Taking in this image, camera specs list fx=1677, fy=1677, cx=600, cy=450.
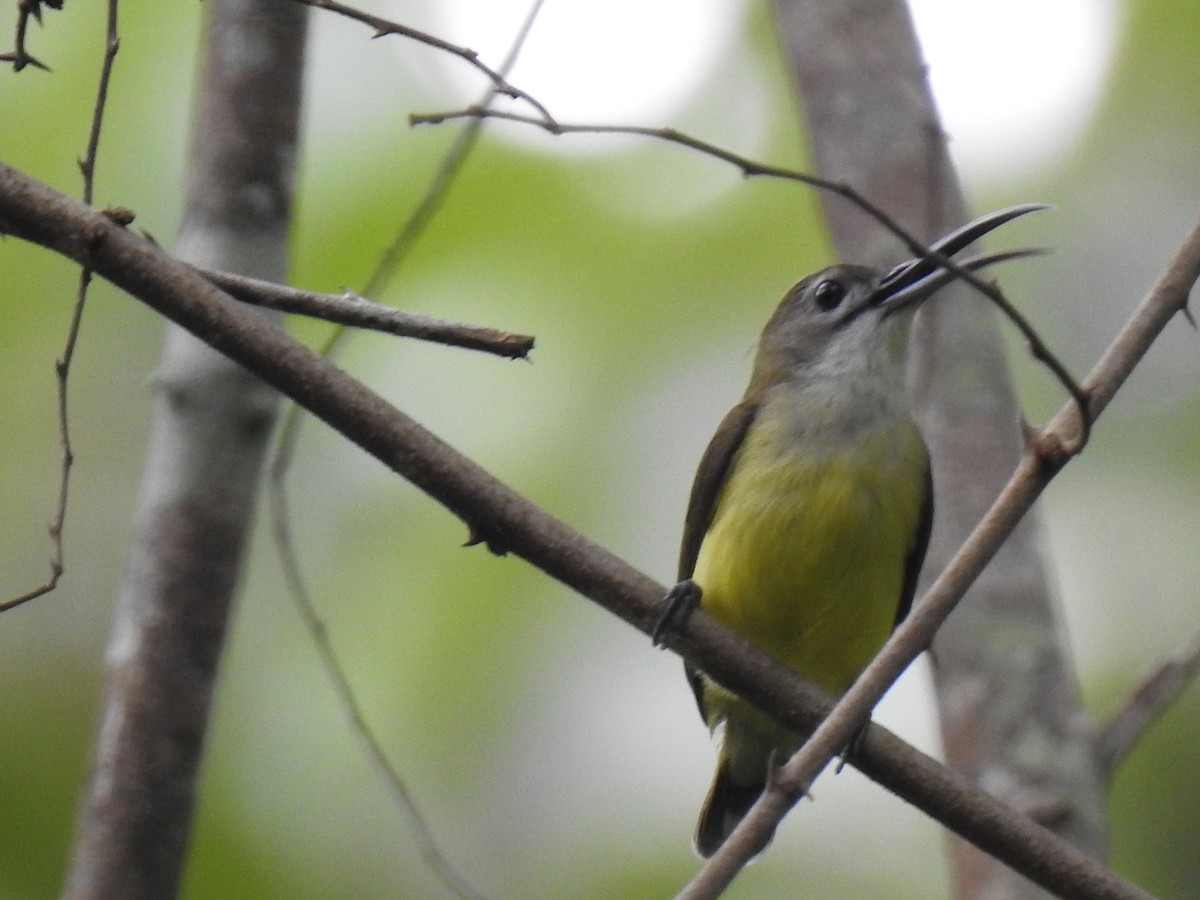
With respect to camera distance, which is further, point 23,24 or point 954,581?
point 23,24

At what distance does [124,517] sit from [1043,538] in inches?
161

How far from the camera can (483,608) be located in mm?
7055

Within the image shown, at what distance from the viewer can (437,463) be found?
3.01 metres

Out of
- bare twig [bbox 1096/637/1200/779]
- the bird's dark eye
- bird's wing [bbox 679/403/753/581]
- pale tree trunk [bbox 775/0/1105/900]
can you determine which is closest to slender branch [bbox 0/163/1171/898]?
bare twig [bbox 1096/637/1200/779]

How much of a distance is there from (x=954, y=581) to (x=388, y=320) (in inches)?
41.6

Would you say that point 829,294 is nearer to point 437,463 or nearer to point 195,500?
point 195,500

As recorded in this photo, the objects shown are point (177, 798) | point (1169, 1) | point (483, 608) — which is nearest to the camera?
point (177, 798)

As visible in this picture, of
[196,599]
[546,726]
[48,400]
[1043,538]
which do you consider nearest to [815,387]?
[1043,538]

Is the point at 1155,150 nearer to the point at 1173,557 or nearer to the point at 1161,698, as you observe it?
A: the point at 1173,557

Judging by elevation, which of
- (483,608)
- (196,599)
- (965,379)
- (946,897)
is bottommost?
(946,897)

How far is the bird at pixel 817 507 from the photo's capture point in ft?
15.4

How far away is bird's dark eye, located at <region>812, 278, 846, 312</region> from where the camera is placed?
5.54 meters

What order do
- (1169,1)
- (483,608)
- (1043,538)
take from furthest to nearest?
1. (1169,1)
2. (483,608)
3. (1043,538)

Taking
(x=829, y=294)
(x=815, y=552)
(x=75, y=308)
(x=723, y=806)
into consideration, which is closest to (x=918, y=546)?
(x=815, y=552)
